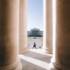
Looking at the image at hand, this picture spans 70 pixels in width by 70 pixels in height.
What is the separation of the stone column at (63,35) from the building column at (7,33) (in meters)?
11.5

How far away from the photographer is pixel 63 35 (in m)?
35.2

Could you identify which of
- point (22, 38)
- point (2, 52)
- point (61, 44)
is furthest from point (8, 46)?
point (22, 38)

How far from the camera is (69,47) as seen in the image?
34.1 metres

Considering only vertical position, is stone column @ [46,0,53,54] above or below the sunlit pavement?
above

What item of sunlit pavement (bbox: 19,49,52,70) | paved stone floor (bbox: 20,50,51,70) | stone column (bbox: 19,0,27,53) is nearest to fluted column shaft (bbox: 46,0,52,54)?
stone column (bbox: 19,0,27,53)

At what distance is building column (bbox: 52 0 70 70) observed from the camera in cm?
3406

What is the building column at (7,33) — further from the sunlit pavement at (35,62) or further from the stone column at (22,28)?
the stone column at (22,28)

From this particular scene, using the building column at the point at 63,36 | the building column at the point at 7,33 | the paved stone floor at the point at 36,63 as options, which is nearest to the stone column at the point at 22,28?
the paved stone floor at the point at 36,63

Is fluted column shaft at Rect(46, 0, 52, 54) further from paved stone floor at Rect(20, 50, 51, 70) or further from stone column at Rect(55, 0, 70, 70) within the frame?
stone column at Rect(55, 0, 70, 70)

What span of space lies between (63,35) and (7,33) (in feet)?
45.6

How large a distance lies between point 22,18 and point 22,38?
34.2 feet

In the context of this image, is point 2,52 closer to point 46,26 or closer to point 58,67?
point 58,67

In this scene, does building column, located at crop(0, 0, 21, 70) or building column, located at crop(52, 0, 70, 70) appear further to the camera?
building column, located at crop(0, 0, 21, 70)

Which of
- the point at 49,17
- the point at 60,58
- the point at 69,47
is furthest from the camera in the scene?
the point at 49,17
